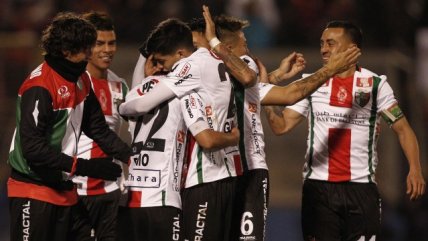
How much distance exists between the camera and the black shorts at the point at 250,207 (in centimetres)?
830

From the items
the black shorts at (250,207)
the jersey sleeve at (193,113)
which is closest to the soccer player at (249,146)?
the black shorts at (250,207)

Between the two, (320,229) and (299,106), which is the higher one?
(299,106)

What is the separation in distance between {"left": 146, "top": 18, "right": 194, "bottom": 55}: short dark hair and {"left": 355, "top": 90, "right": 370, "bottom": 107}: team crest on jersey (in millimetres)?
1880

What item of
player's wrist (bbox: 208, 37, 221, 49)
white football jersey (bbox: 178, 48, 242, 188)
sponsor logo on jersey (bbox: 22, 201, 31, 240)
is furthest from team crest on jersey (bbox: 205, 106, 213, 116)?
sponsor logo on jersey (bbox: 22, 201, 31, 240)

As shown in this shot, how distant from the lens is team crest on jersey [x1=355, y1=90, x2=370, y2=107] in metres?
8.90

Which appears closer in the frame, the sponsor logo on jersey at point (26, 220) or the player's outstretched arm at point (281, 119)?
the sponsor logo on jersey at point (26, 220)

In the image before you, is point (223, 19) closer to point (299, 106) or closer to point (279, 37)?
point (299, 106)

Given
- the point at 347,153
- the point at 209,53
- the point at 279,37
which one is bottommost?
the point at 347,153

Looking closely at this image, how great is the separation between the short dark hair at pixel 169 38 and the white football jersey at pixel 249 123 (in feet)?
2.48

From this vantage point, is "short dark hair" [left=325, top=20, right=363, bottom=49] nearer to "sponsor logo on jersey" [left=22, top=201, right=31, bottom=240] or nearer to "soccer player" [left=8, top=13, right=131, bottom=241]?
"soccer player" [left=8, top=13, right=131, bottom=241]

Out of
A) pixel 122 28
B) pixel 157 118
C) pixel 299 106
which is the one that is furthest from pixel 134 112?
pixel 122 28

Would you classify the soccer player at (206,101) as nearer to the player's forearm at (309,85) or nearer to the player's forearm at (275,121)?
the player's forearm at (309,85)

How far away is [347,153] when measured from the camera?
8930 millimetres

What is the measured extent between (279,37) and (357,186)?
24.3 ft
